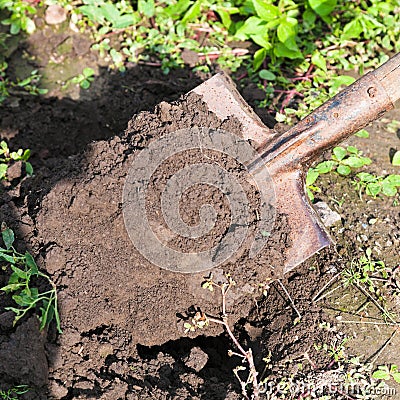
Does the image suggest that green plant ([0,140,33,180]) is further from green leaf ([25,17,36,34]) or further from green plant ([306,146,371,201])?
green plant ([306,146,371,201])

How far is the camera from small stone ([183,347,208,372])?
243cm

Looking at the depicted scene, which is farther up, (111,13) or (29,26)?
(29,26)

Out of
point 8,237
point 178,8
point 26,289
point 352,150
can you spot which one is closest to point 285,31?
point 178,8

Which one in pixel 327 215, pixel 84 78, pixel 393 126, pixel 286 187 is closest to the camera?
pixel 286 187

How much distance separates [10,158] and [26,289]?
39.6 inches

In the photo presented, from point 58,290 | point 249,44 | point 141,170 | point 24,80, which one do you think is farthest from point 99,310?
point 249,44

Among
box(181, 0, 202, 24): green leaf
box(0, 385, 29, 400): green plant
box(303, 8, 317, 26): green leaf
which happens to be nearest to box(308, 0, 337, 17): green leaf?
box(303, 8, 317, 26): green leaf

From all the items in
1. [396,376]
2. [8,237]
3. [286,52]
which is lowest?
[396,376]

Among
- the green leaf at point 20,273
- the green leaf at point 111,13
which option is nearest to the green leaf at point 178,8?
the green leaf at point 111,13

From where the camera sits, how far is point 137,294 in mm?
2502

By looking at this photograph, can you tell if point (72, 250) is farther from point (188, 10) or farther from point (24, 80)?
point (188, 10)

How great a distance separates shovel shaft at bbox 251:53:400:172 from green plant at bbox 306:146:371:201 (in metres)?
0.36

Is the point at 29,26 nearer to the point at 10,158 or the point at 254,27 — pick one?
the point at 10,158

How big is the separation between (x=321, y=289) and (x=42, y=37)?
249cm
